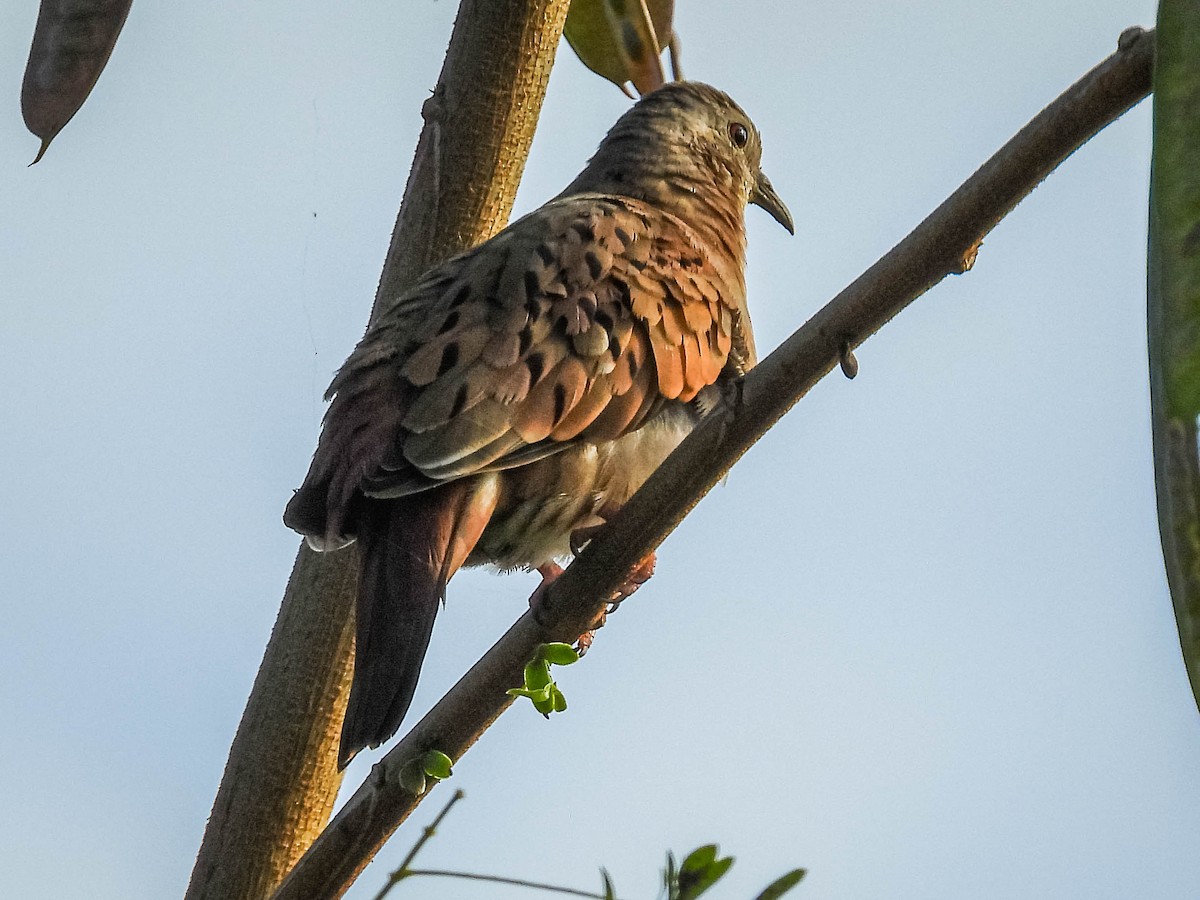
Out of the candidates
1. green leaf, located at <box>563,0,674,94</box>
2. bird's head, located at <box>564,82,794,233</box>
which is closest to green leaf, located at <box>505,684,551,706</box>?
green leaf, located at <box>563,0,674,94</box>

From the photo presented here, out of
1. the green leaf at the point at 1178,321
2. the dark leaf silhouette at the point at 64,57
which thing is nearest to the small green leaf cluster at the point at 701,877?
the green leaf at the point at 1178,321

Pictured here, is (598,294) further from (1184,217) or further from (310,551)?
(1184,217)

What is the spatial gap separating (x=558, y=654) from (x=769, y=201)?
3.15 meters

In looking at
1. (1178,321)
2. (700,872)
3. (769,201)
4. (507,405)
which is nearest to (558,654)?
(700,872)

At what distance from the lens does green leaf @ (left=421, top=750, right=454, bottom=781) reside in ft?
7.49

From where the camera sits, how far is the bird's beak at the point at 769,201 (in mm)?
5148

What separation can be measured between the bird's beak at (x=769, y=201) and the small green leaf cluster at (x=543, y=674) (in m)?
3.06

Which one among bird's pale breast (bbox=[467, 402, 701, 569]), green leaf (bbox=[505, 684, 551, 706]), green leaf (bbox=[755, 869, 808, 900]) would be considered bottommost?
green leaf (bbox=[755, 869, 808, 900])

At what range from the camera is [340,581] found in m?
3.29

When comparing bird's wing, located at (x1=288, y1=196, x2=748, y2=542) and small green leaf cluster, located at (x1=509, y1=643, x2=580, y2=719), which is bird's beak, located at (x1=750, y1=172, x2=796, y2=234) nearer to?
bird's wing, located at (x1=288, y1=196, x2=748, y2=542)

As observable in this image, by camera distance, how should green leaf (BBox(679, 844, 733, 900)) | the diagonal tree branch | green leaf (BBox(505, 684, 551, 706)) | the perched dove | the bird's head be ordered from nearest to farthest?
1. green leaf (BBox(679, 844, 733, 900))
2. the diagonal tree branch
3. green leaf (BBox(505, 684, 551, 706))
4. the perched dove
5. the bird's head

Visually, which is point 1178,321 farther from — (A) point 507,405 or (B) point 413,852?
(A) point 507,405

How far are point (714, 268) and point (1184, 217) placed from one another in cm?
294

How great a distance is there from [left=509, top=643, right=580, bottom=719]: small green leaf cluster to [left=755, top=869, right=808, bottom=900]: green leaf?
30.9 inches
